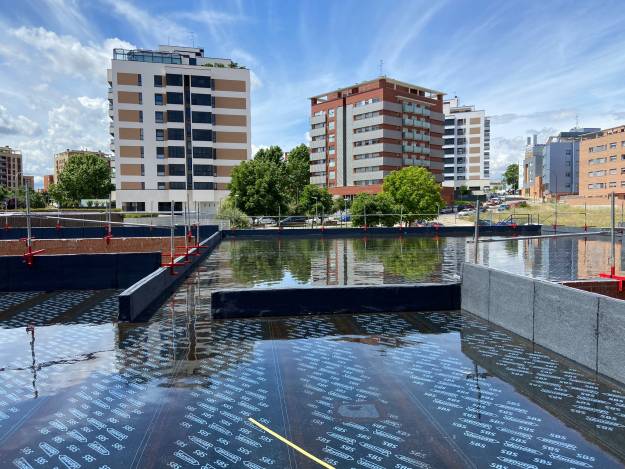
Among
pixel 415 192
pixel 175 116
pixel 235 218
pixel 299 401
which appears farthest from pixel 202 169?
pixel 299 401

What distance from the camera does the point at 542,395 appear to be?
23.2ft

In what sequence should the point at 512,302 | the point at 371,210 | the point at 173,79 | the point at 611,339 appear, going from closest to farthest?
the point at 611,339, the point at 512,302, the point at 371,210, the point at 173,79

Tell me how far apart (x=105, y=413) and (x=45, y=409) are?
0.87 metres

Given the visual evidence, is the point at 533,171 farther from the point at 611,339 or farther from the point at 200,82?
the point at 611,339

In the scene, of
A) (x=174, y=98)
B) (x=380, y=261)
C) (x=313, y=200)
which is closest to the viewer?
(x=380, y=261)

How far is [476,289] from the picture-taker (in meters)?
12.1

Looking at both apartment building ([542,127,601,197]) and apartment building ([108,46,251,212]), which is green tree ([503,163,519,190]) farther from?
apartment building ([108,46,251,212])

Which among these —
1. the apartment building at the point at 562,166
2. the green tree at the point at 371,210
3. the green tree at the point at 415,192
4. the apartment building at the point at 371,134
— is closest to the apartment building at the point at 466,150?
the apartment building at the point at 562,166

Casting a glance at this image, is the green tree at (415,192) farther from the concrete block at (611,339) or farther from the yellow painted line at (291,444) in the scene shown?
the yellow painted line at (291,444)

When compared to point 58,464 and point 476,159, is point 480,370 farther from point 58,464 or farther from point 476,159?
point 476,159

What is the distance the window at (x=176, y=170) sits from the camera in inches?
3056

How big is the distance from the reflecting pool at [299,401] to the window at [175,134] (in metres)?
70.5

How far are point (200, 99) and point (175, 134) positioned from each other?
6.76 m

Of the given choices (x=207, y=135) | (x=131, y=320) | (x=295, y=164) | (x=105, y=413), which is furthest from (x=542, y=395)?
(x=295, y=164)
